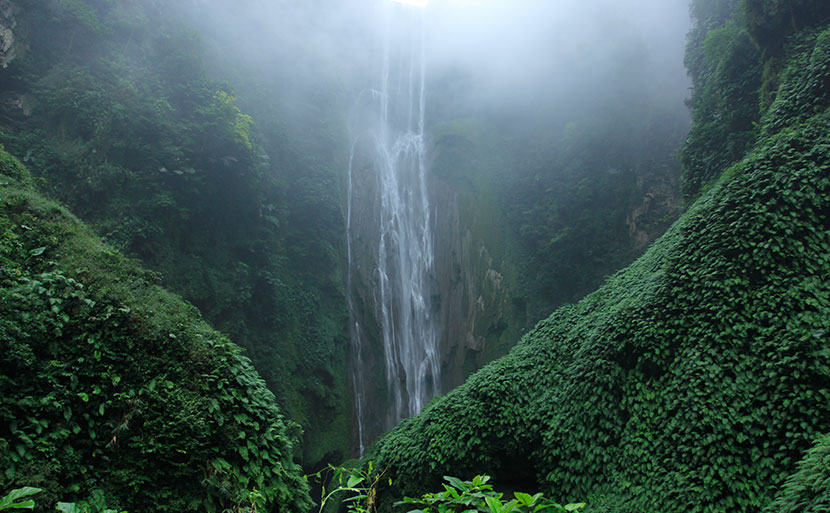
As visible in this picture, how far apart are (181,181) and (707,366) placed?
1388cm

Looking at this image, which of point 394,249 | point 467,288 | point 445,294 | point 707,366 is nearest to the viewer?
point 707,366

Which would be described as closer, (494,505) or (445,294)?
(494,505)

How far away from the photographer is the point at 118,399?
5.21 metres

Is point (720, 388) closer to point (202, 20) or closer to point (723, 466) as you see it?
point (723, 466)

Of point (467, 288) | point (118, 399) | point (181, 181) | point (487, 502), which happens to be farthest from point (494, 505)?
point (467, 288)

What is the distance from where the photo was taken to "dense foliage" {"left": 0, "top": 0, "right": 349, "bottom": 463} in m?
11.3

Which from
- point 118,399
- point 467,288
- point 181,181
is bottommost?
point 118,399

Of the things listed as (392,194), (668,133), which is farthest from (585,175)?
(392,194)

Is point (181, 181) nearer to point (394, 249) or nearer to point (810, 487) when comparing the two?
point (394, 249)

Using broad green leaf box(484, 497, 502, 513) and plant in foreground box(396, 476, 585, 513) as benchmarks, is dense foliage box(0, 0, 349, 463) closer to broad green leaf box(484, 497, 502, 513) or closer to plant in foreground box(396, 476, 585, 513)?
plant in foreground box(396, 476, 585, 513)

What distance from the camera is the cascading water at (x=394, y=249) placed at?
55.4 ft

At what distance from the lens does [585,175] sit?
19094 mm

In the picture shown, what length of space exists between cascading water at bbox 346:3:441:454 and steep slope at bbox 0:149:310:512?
1075 centimetres

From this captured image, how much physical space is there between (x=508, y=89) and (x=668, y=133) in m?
9.11
